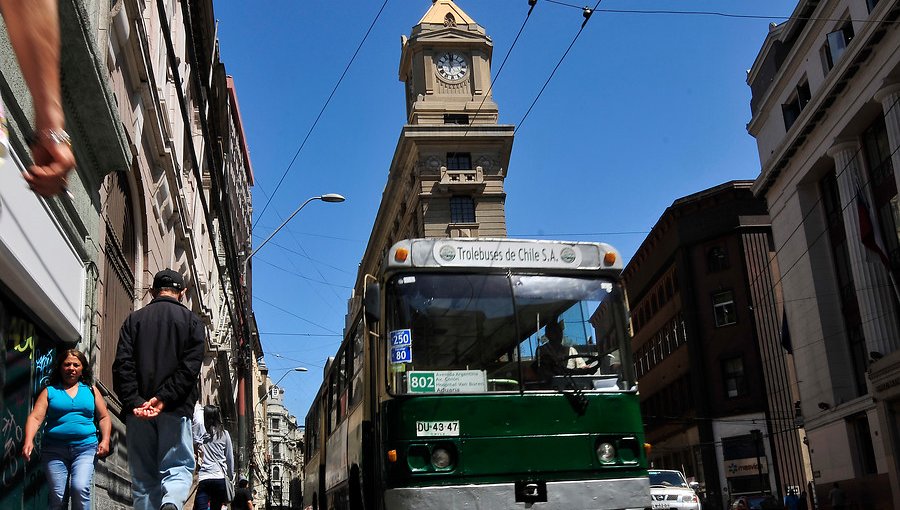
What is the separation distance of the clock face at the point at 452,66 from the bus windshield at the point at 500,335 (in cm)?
4789

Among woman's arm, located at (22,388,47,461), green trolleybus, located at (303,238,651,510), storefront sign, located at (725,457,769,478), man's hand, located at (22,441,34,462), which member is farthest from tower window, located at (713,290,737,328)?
man's hand, located at (22,441,34,462)

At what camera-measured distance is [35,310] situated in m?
6.77

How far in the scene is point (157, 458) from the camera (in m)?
5.73

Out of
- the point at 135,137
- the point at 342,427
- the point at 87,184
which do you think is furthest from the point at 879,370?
the point at 87,184

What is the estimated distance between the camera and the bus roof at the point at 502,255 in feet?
30.9

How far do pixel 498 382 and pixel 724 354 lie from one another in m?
43.9

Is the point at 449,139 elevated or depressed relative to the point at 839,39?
elevated

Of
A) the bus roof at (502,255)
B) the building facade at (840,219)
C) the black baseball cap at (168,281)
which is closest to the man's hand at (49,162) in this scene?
the black baseball cap at (168,281)

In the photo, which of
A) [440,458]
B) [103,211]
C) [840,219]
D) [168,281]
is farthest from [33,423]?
[840,219]

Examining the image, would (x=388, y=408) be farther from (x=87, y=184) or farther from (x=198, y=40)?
(x=198, y=40)

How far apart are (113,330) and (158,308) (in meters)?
8.00

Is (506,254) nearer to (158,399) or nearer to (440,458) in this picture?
(440,458)

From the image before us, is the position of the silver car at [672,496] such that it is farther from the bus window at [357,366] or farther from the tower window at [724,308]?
the tower window at [724,308]

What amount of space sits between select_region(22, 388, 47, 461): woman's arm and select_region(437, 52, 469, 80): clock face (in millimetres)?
51307
